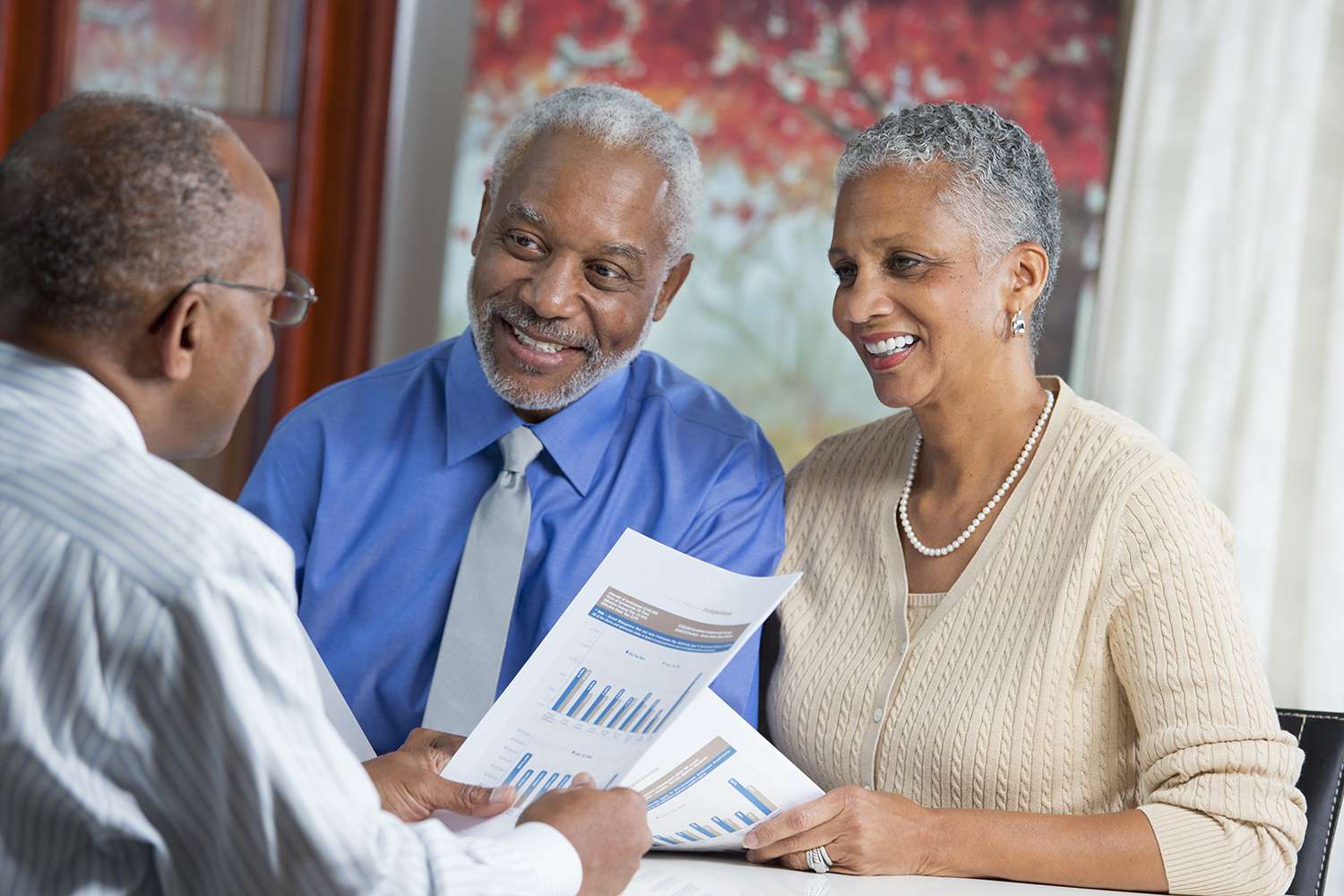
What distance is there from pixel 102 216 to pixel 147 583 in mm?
291

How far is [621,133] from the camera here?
1.94m

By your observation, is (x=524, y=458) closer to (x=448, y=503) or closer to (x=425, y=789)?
(x=448, y=503)

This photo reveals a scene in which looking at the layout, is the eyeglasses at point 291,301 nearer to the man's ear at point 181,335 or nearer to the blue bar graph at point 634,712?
the man's ear at point 181,335

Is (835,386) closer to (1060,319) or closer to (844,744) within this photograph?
(1060,319)

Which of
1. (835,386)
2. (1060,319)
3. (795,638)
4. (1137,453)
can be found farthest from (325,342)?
(1137,453)

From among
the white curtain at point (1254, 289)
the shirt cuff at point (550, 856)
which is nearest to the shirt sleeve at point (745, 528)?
the shirt cuff at point (550, 856)

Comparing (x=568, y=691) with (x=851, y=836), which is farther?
(x=851, y=836)

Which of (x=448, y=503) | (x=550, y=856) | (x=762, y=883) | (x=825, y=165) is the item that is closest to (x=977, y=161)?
(x=448, y=503)

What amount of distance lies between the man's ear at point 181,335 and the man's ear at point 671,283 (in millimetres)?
1002

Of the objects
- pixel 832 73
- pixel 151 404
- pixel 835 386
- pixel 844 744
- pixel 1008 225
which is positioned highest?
pixel 832 73

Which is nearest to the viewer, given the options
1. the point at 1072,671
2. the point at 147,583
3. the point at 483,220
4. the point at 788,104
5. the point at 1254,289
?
the point at 147,583

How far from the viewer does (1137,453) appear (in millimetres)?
1747

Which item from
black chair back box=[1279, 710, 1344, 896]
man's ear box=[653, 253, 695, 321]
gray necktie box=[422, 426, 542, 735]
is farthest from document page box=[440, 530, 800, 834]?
black chair back box=[1279, 710, 1344, 896]

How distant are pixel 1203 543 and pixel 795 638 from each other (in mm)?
551
